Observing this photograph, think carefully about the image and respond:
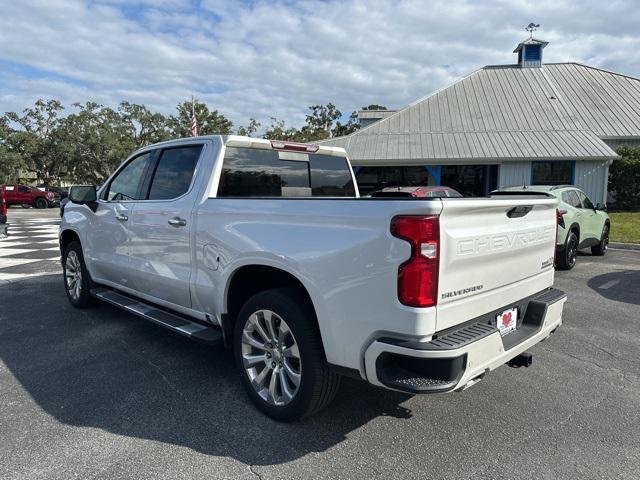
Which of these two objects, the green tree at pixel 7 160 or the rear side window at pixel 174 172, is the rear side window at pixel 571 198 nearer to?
the rear side window at pixel 174 172

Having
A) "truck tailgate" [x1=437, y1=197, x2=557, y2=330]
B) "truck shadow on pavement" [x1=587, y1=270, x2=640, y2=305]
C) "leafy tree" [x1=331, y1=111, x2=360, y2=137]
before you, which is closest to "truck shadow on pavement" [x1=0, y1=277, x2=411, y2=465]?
"truck tailgate" [x1=437, y1=197, x2=557, y2=330]

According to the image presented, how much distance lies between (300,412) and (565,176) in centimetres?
2127

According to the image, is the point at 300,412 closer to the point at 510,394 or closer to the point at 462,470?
the point at 462,470

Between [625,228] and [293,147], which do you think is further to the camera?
Result: [625,228]

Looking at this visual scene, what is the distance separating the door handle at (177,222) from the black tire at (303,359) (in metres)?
1.03

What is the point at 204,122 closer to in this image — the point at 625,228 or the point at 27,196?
the point at 27,196

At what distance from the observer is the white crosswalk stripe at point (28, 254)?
8.47m

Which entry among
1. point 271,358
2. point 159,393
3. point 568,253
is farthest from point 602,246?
point 159,393

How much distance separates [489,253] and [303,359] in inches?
50.9

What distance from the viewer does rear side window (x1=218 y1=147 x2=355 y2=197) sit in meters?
3.95

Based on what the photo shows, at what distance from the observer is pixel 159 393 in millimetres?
3580

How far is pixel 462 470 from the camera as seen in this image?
8.63 ft

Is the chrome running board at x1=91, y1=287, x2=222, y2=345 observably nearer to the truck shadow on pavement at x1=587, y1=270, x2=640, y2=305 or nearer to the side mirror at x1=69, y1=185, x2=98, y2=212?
the side mirror at x1=69, y1=185, x2=98, y2=212

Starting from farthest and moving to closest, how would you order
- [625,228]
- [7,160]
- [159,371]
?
[7,160], [625,228], [159,371]
